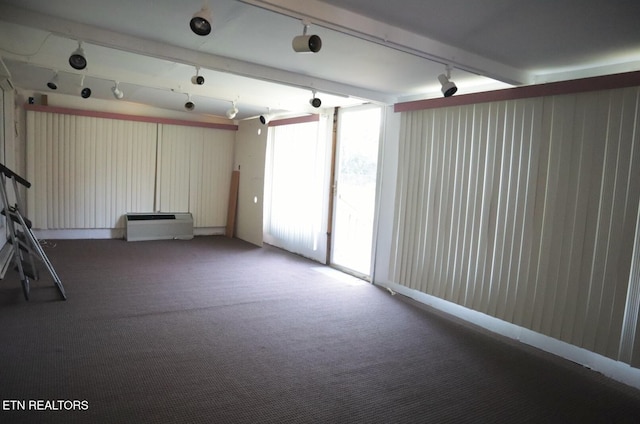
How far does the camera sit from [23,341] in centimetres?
296

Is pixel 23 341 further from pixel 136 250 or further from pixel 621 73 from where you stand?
pixel 621 73

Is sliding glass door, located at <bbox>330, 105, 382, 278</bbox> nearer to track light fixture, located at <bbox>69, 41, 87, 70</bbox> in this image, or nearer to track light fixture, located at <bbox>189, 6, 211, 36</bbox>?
track light fixture, located at <bbox>69, 41, 87, 70</bbox>

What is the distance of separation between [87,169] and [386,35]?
6095 mm

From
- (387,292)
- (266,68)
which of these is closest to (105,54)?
(266,68)

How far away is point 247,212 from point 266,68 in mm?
4238

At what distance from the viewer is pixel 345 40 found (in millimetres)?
3033

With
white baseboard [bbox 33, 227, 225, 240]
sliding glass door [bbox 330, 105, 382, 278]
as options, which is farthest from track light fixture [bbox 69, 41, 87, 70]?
white baseboard [bbox 33, 227, 225, 240]

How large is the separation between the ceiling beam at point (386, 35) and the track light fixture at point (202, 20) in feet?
0.82

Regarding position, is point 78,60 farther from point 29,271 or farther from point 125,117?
point 125,117

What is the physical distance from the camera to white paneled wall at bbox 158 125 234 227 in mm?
7625

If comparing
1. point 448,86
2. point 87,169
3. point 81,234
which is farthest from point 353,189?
point 81,234

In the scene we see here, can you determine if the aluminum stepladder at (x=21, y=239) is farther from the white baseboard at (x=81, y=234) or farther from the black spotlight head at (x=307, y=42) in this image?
the black spotlight head at (x=307, y=42)

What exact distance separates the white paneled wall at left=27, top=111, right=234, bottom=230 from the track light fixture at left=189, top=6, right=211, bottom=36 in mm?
5565

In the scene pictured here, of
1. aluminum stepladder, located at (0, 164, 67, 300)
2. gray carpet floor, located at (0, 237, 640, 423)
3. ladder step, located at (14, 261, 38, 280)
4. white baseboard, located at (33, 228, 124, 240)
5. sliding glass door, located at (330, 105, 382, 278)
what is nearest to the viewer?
gray carpet floor, located at (0, 237, 640, 423)
